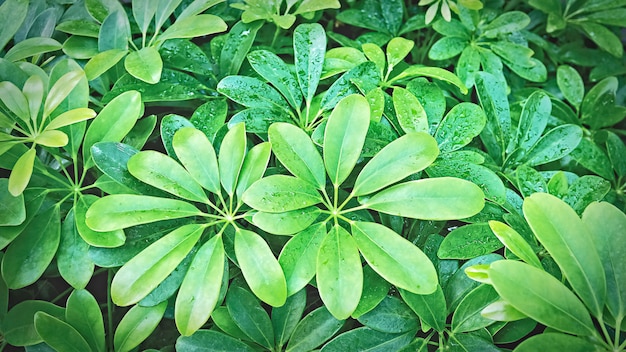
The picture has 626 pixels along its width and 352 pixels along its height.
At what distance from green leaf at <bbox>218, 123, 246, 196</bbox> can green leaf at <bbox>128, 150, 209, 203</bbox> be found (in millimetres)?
43

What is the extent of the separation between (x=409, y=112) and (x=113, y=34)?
1.78ft

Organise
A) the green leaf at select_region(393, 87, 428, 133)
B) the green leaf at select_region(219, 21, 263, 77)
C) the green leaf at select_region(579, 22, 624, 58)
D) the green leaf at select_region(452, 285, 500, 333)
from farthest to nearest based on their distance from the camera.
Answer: the green leaf at select_region(579, 22, 624, 58) < the green leaf at select_region(219, 21, 263, 77) < the green leaf at select_region(393, 87, 428, 133) < the green leaf at select_region(452, 285, 500, 333)

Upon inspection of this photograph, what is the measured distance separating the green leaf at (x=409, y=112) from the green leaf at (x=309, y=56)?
15cm

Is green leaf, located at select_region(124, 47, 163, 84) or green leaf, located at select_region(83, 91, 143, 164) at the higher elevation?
green leaf, located at select_region(124, 47, 163, 84)

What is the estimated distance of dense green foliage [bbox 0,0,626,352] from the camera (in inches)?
24.4

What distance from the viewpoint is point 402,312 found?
0.69 meters

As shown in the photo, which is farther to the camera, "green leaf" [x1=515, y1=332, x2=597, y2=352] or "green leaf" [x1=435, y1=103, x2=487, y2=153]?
"green leaf" [x1=435, y1=103, x2=487, y2=153]

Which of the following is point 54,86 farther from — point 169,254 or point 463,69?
point 463,69

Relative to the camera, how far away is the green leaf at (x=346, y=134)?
2.27 ft

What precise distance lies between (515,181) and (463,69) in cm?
28

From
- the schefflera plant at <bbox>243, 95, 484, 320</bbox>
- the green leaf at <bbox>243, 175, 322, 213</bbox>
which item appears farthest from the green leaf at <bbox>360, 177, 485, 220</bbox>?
the green leaf at <bbox>243, 175, 322, 213</bbox>

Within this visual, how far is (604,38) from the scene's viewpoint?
1.12m

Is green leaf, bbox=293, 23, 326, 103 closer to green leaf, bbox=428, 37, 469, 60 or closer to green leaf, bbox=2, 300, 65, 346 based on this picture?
green leaf, bbox=428, 37, 469, 60

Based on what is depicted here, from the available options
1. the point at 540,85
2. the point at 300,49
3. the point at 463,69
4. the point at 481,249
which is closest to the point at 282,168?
the point at 300,49
